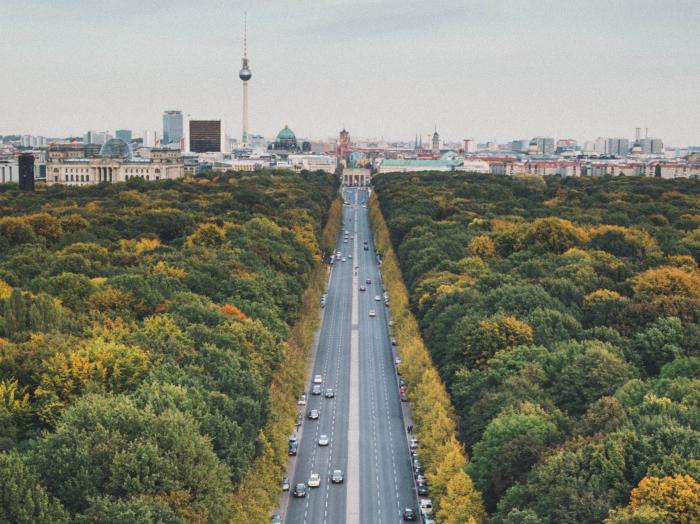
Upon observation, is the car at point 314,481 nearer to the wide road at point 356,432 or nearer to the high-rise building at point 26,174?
the wide road at point 356,432

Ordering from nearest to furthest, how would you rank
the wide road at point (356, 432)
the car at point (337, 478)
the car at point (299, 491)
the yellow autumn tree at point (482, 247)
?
the wide road at point (356, 432)
the car at point (299, 491)
the car at point (337, 478)
the yellow autumn tree at point (482, 247)

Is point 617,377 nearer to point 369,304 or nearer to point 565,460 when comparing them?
point 565,460

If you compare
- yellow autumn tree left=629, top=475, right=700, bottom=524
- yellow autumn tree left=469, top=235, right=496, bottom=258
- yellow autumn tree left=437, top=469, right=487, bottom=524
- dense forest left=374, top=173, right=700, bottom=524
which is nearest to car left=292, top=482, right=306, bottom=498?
dense forest left=374, top=173, right=700, bottom=524

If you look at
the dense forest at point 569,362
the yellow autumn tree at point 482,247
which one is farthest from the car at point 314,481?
the yellow autumn tree at point 482,247

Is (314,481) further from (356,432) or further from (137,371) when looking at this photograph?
(137,371)

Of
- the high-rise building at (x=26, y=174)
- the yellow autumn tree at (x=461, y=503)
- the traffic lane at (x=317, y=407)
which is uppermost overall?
the high-rise building at (x=26, y=174)

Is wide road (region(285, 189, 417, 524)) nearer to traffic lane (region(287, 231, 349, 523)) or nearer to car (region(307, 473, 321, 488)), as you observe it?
traffic lane (region(287, 231, 349, 523))
